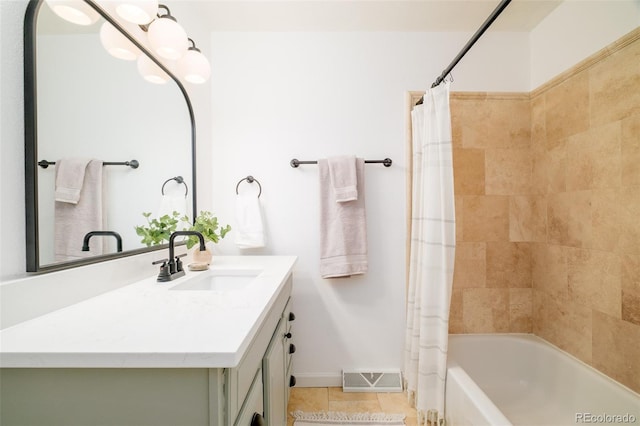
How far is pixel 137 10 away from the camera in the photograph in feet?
2.97

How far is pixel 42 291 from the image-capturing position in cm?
65

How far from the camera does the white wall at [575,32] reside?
1.12 meters

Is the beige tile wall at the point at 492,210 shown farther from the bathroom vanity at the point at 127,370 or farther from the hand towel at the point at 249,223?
the bathroom vanity at the point at 127,370

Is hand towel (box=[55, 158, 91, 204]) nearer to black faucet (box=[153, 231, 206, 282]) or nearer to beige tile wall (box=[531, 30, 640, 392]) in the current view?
black faucet (box=[153, 231, 206, 282])

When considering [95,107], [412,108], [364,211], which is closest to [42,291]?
[95,107]

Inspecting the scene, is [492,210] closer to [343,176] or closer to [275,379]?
[343,176]

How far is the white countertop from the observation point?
0.46m

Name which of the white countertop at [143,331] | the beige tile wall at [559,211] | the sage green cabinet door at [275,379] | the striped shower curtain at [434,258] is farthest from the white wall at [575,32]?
the sage green cabinet door at [275,379]

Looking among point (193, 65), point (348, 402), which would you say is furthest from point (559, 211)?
point (193, 65)

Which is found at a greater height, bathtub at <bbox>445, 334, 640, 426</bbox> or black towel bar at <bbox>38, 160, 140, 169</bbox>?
black towel bar at <bbox>38, 160, 140, 169</bbox>

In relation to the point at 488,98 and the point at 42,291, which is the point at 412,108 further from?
the point at 42,291

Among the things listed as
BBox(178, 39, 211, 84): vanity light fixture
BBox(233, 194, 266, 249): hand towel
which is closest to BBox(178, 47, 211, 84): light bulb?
BBox(178, 39, 211, 84): vanity light fixture

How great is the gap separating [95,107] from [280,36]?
4.11 ft

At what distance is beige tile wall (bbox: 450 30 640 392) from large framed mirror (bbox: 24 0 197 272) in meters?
1.78
